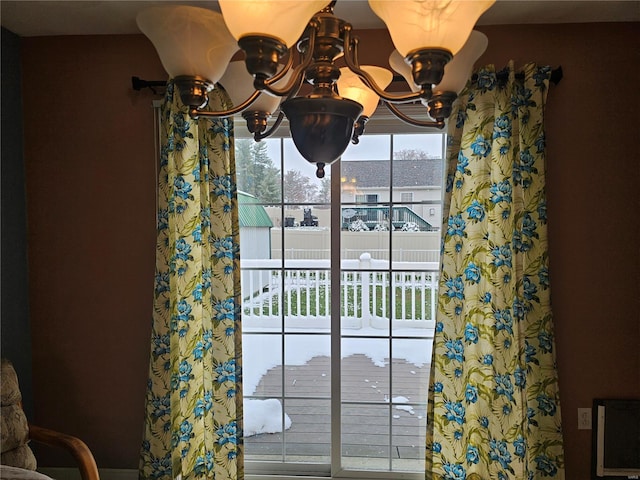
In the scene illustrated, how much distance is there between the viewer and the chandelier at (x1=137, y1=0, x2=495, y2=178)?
2.38 feet

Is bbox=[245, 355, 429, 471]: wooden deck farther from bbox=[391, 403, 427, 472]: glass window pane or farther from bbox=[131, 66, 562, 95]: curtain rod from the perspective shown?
bbox=[131, 66, 562, 95]: curtain rod

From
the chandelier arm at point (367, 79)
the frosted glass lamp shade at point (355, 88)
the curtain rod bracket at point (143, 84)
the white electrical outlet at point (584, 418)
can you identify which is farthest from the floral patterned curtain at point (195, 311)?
the white electrical outlet at point (584, 418)

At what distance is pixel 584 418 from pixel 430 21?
7.03 ft

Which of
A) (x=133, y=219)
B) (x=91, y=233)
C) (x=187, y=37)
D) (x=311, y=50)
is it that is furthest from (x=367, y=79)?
(x=91, y=233)

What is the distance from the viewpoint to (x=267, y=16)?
71cm

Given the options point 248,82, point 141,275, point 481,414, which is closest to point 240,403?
point 141,275

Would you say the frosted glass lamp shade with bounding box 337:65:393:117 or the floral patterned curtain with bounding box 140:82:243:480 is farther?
the floral patterned curtain with bounding box 140:82:243:480

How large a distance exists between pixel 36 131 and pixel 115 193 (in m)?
0.54

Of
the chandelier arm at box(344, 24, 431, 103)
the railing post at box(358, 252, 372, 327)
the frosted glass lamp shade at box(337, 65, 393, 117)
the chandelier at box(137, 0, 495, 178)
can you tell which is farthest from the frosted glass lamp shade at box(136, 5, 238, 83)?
the railing post at box(358, 252, 372, 327)

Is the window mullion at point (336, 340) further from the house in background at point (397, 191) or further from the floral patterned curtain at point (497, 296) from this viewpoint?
the floral patterned curtain at point (497, 296)

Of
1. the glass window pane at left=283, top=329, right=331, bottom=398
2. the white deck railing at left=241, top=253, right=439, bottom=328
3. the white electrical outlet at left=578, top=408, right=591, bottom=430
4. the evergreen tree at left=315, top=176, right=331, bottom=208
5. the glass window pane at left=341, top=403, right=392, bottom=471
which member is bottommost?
the glass window pane at left=341, top=403, right=392, bottom=471

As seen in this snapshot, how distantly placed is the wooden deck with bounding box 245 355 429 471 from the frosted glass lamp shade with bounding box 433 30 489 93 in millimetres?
1616

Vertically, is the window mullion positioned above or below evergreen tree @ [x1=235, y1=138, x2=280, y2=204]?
below

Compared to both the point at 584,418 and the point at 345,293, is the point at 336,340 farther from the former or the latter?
the point at 584,418
